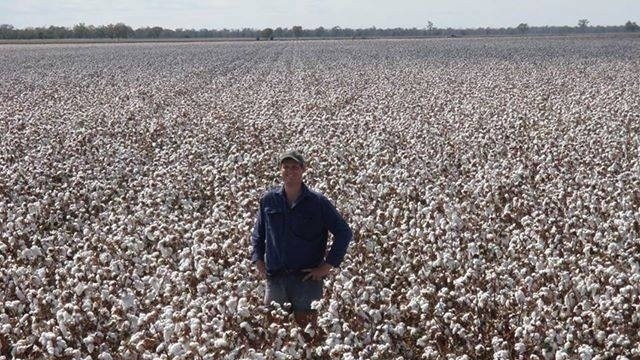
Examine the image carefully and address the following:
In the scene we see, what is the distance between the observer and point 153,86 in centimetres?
3250

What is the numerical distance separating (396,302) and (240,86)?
25.2m

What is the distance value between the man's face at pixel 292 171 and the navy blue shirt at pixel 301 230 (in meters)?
0.17

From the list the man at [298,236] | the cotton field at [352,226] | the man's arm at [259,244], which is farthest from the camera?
the cotton field at [352,226]

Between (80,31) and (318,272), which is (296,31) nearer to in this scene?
(80,31)

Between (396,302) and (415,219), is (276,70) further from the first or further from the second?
(396,302)

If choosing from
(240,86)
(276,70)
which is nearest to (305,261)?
(240,86)

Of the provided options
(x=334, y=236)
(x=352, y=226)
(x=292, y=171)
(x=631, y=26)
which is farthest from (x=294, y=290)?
(x=631, y=26)

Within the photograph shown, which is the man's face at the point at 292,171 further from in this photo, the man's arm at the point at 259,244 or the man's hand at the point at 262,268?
the man's hand at the point at 262,268

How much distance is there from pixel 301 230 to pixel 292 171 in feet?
1.75

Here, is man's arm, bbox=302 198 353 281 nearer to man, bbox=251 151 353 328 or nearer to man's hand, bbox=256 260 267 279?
man, bbox=251 151 353 328

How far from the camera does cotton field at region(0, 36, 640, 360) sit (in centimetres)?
661

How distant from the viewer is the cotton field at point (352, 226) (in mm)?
6613

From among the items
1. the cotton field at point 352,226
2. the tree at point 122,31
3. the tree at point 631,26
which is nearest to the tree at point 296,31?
the tree at point 122,31

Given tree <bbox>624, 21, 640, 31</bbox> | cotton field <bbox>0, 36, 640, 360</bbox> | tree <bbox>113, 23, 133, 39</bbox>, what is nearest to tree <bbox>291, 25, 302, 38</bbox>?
tree <bbox>113, 23, 133, 39</bbox>
